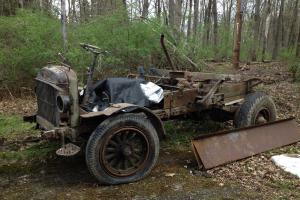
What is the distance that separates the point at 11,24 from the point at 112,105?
6482 mm

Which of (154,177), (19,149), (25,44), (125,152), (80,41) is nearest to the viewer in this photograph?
(125,152)

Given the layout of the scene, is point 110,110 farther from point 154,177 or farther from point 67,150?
point 154,177

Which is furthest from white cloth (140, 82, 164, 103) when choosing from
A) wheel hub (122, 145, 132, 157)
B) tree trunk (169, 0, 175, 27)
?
tree trunk (169, 0, 175, 27)

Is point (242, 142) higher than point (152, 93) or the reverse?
the reverse

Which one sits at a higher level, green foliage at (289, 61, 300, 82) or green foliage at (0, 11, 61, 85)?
green foliage at (0, 11, 61, 85)

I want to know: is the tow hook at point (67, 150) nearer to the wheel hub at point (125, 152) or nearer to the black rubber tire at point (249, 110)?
the wheel hub at point (125, 152)

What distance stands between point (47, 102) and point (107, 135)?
1095 millimetres

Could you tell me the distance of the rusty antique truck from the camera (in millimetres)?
4719

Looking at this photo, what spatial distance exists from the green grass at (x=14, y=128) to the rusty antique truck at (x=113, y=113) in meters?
1.22

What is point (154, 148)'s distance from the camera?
5051 mm

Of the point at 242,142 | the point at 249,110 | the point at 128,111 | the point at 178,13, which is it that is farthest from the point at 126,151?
the point at 178,13

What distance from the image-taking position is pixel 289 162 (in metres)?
5.48

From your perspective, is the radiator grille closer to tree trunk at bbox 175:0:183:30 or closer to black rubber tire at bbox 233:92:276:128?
black rubber tire at bbox 233:92:276:128

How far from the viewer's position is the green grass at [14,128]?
680 centimetres
